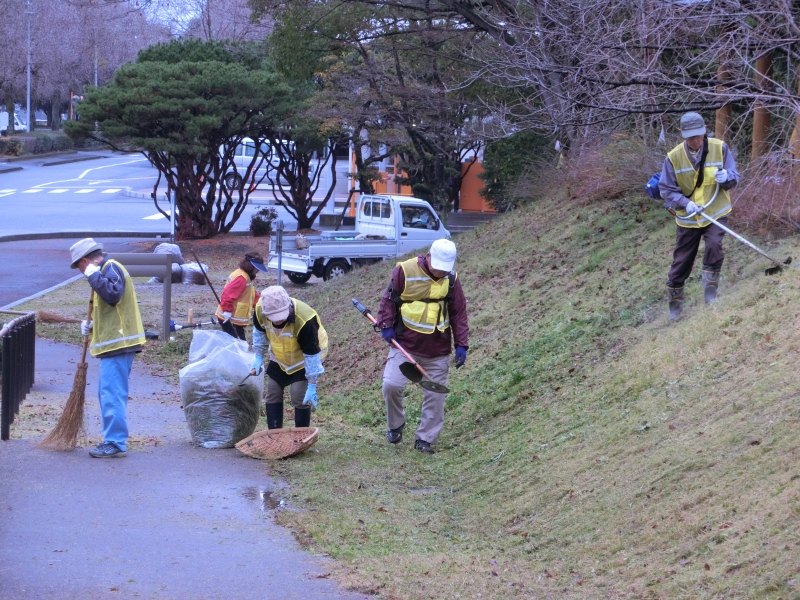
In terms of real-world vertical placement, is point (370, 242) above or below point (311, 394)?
below

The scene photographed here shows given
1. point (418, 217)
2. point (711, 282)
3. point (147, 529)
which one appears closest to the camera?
point (147, 529)

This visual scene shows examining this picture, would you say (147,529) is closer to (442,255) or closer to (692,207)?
(442,255)

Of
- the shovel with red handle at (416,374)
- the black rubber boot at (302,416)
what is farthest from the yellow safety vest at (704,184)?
the black rubber boot at (302,416)

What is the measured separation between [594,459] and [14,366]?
194 inches

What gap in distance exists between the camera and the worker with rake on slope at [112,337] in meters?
7.23

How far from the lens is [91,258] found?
7309 mm

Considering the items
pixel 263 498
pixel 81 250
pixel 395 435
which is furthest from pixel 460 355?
pixel 81 250

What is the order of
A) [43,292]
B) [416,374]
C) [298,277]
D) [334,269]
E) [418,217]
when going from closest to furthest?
[416,374]
[43,292]
[334,269]
[298,277]
[418,217]

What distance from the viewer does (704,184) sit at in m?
8.44

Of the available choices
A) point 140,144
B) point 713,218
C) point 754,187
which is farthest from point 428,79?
point 713,218

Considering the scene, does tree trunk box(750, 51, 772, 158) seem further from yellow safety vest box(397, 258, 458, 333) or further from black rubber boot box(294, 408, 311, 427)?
black rubber boot box(294, 408, 311, 427)

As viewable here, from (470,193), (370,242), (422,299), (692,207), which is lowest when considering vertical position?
(370,242)

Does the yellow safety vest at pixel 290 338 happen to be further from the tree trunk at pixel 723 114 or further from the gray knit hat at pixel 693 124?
the tree trunk at pixel 723 114

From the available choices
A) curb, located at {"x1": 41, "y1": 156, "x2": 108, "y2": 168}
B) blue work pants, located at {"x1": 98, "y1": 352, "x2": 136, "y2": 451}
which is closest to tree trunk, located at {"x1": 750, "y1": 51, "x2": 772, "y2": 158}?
blue work pants, located at {"x1": 98, "y1": 352, "x2": 136, "y2": 451}
